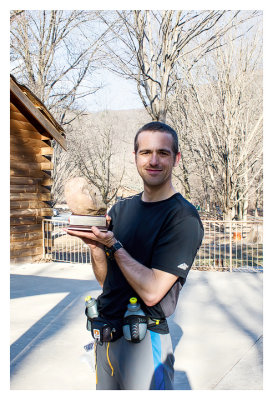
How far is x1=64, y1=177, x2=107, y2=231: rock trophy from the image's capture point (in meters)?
1.77

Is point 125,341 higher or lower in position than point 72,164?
lower

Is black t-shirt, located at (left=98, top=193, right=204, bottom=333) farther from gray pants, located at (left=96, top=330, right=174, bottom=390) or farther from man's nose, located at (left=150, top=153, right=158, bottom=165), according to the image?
man's nose, located at (left=150, top=153, right=158, bottom=165)

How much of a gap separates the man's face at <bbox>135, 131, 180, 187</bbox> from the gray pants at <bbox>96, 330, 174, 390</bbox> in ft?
2.55

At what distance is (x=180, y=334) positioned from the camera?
481 cm

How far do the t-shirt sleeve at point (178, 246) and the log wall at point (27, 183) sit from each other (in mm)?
8278

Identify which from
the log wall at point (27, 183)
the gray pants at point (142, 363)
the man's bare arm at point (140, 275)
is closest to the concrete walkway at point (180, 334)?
the gray pants at point (142, 363)

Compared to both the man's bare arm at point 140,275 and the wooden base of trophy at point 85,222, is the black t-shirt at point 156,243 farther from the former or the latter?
the wooden base of trophy at point 85,222

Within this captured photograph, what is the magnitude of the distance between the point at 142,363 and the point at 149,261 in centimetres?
50

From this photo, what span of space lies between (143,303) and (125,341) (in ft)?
0.70

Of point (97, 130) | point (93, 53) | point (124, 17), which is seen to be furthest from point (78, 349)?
point (97, 130)

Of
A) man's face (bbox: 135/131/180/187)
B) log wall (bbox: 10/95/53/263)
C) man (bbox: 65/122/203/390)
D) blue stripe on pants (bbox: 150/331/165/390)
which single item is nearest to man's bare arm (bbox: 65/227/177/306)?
man (bbox: 65/122/203/390)

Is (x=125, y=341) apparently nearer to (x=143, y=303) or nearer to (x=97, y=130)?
(x=143, y=303)

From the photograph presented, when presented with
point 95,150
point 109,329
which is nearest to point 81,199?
point 109,329

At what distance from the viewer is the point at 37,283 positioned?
24.8ft
